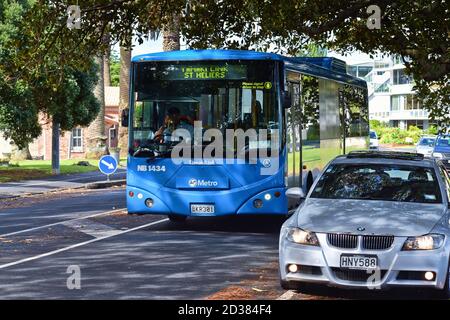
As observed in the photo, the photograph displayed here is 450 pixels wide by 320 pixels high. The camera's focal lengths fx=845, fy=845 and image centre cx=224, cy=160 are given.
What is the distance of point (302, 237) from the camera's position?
895 centimetres

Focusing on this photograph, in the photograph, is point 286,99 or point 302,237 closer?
point 302,237

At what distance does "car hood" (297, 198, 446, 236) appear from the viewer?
874 centimetres

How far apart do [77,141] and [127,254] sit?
55742 millimetres

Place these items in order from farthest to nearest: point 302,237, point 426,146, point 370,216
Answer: point 426,146 < point 370,216 < point 302,237

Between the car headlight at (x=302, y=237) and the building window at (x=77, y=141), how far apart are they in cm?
5876

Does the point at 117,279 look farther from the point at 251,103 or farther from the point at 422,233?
the point at 251,103

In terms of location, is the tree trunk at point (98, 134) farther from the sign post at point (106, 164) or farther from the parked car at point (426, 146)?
the sign post at point (106, 164)

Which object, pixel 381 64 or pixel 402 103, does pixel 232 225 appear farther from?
pixel 381 64

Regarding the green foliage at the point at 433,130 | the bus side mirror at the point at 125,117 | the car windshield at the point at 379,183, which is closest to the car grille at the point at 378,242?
the car windshield at the point at 379,183

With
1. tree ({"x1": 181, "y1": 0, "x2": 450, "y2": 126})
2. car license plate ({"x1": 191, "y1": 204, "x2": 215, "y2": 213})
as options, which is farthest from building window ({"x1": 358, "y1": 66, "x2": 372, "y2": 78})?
car license plate ({"x1": 191, "y1": 204, "x2": 215, "y2": 213})

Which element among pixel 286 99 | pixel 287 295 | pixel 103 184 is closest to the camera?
pixel 287 295

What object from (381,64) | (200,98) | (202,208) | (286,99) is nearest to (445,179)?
(286,99)

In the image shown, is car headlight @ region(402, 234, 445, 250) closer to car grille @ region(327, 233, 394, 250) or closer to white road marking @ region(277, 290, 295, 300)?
car grille @ region(327, 233, 394, 250)

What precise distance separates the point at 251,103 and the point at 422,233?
651cm
